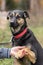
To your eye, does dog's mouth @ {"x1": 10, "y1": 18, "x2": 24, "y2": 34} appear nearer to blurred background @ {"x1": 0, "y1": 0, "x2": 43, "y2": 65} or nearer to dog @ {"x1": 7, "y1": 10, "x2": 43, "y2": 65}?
dog @ {"x1": 7, "y1": 10, "x2": 43, "y2": 65}

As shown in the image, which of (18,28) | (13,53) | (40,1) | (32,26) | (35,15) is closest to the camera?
(13,53)

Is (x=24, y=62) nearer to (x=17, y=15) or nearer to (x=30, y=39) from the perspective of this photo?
(x=30, y=39)

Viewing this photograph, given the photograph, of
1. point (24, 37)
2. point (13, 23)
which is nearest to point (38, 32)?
point (13, 23)

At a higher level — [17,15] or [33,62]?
[17,15]

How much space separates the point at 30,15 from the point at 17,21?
7.51 metres

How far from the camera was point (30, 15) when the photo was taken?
14.9 metres

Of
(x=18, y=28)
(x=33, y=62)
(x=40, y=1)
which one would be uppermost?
(x=18, y=28)

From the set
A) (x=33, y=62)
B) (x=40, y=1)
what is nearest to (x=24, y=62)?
(x=33, y=62)

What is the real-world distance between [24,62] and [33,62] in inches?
6.7

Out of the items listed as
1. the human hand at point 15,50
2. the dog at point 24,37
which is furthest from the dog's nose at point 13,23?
the human hand at point 15,50

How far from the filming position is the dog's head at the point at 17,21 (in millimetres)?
7266

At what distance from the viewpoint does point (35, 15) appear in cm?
1534

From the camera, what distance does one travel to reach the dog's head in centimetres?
727

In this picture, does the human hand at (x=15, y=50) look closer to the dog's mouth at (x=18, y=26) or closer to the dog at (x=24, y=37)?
the dog at (x=24, y=37)
